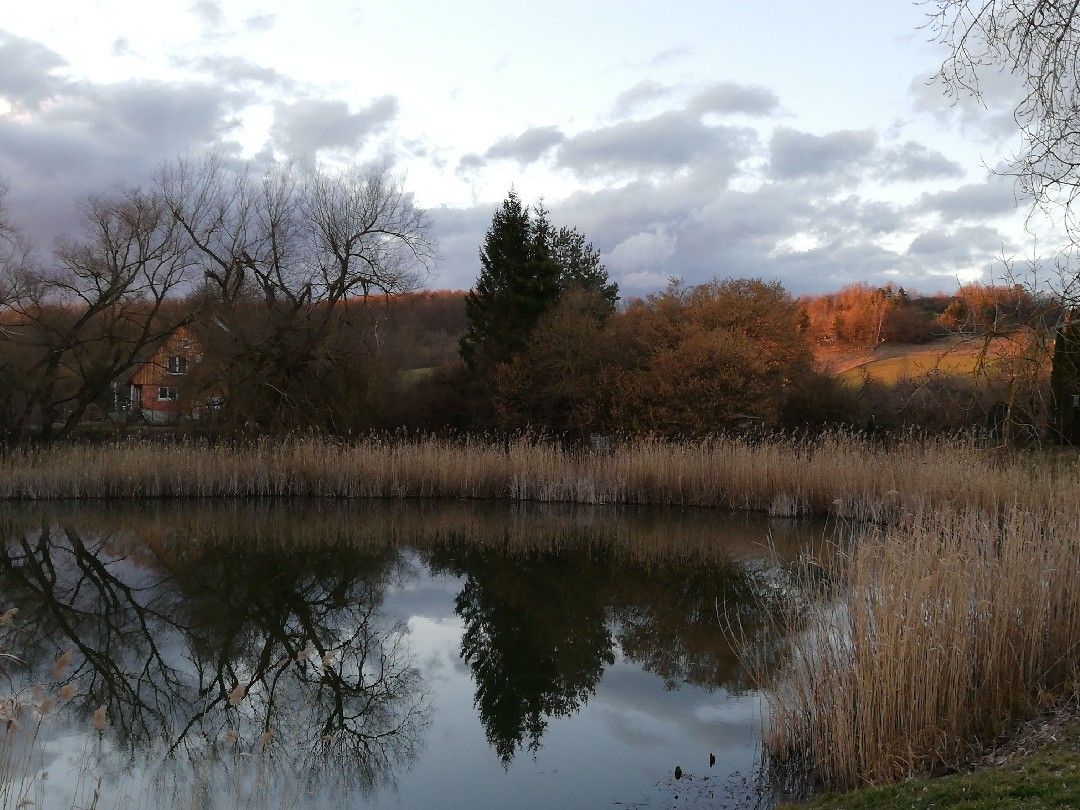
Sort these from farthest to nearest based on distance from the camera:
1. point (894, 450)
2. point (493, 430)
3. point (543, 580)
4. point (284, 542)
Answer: point (493, 430) → point (894, 450) → point (284, 542) → point (543, 580)

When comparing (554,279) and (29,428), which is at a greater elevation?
(554,279)

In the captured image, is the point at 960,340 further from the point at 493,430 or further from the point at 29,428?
the point at 29,428

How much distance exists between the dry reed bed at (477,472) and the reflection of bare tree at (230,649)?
3.98 meters

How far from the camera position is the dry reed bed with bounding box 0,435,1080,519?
13.7 meters

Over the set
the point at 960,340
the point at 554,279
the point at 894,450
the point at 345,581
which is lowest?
the point at 345,581

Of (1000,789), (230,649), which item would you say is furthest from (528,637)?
(1000,789)

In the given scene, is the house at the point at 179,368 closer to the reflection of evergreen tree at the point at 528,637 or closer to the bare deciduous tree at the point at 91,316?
the bare deciduous tree at the point at 91,316

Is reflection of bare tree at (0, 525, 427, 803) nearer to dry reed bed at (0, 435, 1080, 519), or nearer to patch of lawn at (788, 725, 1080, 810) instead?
patch of lawn at (788, 725, 1080, 810)

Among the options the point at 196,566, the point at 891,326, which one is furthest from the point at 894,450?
the point at 891,326

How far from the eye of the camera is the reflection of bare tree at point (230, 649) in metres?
5.27

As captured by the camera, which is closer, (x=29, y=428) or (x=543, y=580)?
(x=543, y=580)

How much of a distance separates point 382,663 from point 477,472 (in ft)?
29.1

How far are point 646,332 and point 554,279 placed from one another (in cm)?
399

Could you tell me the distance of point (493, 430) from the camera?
22.4 meters
